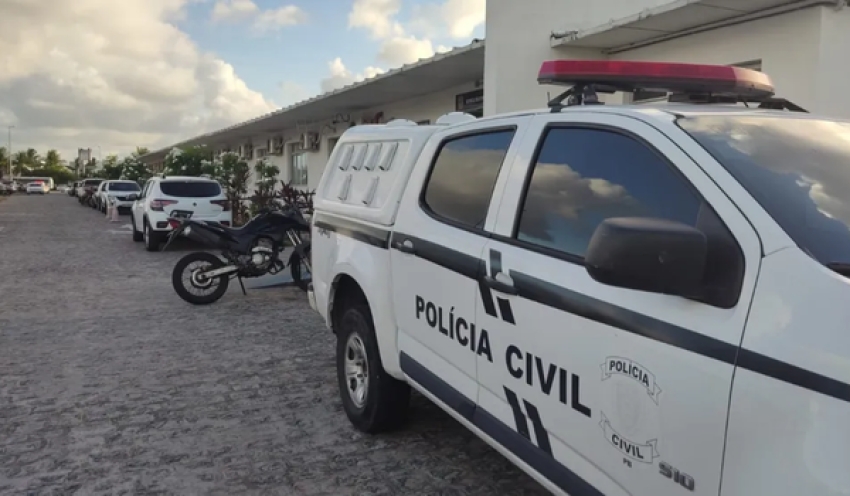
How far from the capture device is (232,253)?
30.9ft

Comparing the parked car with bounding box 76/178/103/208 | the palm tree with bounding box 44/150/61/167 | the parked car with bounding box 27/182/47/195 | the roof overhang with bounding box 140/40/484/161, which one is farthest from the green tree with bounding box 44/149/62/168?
the roof overhang with bounding box 140/40/484/161

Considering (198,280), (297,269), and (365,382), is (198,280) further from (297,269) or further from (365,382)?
(365,382)

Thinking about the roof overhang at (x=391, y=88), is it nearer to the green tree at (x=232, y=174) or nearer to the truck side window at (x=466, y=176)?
the green tree at (x=232, y=174)

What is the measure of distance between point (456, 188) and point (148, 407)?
299cm

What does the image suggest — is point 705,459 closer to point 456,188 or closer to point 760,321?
point 760,321

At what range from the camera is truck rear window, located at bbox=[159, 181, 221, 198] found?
15.5 meters

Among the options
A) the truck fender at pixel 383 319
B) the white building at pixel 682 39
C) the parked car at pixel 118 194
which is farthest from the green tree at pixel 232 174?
the truck fender at pixel 383 319

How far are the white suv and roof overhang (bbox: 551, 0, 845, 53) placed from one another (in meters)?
8.12

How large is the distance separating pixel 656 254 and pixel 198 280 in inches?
318

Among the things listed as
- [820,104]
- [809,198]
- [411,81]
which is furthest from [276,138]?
[809,198]

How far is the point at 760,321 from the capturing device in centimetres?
189

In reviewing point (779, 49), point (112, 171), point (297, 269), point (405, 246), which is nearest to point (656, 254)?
point (405, 246)

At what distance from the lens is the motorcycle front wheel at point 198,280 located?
9.16 metres

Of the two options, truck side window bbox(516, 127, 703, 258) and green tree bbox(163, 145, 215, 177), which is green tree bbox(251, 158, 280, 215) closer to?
green tree bbox(163, 145, 215, 177)
